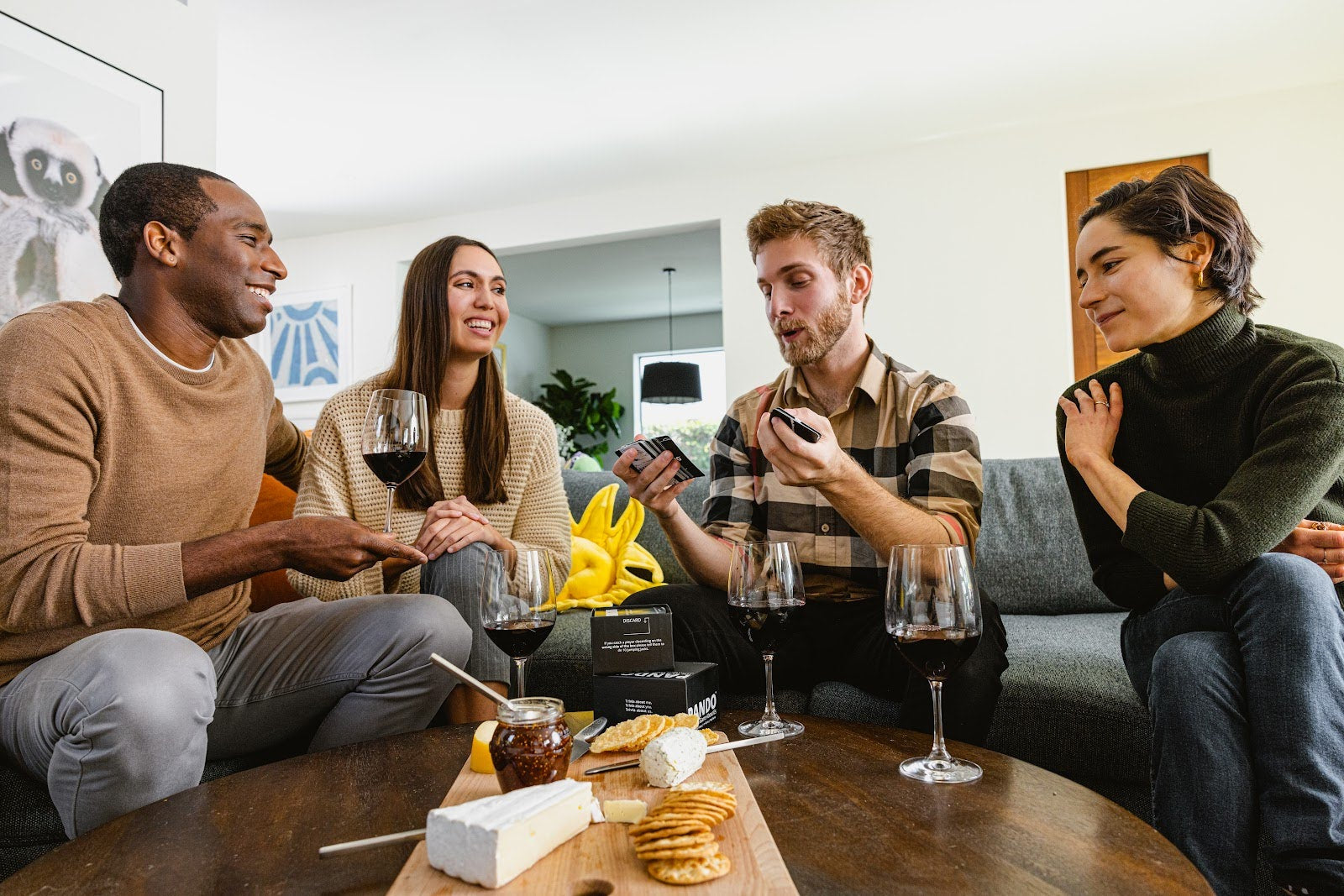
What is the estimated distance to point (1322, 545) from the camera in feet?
4.36

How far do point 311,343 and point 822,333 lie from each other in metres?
5.47

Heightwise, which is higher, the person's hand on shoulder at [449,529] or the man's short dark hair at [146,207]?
the man's short dark hair at [146,207]

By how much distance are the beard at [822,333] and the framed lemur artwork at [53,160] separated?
1938 millimetres

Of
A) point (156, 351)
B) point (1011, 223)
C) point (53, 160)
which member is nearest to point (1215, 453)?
point (156, 351)

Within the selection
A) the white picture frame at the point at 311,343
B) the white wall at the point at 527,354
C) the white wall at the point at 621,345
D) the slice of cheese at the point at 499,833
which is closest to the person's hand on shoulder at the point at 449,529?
the slice of cheese at the point at 499,833

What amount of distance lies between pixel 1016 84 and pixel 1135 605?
339 centimetres

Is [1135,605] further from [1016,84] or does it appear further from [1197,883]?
[1016,84]

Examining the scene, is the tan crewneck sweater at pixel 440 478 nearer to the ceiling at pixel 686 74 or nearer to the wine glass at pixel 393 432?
the wine glass at pixel 393 432

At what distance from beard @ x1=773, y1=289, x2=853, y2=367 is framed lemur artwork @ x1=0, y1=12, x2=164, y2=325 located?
1938 mm

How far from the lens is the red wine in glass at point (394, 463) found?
51.5 inches

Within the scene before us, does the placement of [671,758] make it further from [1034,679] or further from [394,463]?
[1034,679]

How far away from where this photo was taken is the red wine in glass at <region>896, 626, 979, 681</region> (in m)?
0.89

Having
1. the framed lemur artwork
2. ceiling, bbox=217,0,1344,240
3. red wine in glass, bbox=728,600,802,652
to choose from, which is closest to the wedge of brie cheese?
red wine in glass, bbox=728,600,802,652

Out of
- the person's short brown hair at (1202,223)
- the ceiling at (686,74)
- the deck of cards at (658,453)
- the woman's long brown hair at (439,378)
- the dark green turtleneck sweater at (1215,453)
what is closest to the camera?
the dark green turtleneck sweater at (1215,453)
